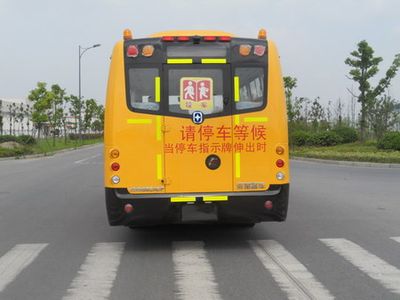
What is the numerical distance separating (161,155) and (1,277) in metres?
2.41

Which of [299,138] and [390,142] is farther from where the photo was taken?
[299,138]

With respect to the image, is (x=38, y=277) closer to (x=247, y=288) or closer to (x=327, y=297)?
(x=247, y=288)

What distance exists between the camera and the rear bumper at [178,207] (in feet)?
23.2

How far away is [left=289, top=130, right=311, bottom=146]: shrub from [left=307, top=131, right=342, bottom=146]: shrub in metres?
0.28

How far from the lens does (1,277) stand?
20.1ft

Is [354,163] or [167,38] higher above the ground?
[167,38]

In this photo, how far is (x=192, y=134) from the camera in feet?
23.5

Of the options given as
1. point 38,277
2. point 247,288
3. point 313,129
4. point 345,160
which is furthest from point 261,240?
point 313,129

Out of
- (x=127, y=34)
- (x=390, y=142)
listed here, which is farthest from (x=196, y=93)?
(x=390, y=142)

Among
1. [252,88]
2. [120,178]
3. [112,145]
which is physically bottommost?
[120,178]

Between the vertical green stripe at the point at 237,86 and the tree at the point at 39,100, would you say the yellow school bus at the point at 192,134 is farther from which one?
the tree at the point at 39,100

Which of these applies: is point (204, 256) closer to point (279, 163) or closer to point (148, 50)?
point (279, 163)

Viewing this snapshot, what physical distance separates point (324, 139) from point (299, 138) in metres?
1.91

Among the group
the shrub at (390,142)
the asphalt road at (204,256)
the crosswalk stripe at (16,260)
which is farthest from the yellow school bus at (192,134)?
the shrub at (390,142)
